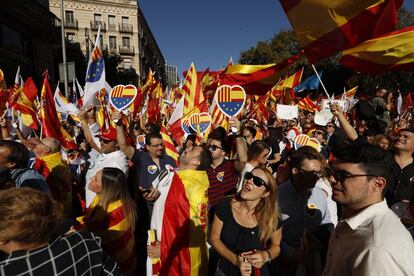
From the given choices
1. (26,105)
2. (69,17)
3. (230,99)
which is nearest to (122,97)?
(26,105)

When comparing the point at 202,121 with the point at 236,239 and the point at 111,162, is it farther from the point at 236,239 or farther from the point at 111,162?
the point at 236,239

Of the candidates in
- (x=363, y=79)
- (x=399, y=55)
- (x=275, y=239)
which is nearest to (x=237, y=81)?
(x=399, y=55)

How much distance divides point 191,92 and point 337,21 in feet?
11.9

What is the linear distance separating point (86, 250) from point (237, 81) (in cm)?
669

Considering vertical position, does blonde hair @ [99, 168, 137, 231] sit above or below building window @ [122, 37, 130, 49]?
below

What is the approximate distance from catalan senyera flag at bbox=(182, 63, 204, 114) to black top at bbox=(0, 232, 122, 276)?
493 centimetres

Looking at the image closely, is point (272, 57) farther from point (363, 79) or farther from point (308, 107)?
point (308, 107)

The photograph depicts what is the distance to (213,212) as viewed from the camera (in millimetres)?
2656

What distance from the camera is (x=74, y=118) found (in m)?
8.73

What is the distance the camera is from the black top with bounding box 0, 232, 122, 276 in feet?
4.61

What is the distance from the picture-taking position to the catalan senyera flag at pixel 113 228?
2.63 meters

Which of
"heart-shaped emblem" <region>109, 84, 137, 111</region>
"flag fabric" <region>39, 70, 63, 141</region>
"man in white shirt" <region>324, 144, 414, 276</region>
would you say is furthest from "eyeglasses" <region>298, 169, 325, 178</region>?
"heart-shaped emblem" <region>109, 84, 137, 111</region>

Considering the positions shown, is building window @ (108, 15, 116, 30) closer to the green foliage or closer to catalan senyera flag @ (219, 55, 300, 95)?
the green foliage

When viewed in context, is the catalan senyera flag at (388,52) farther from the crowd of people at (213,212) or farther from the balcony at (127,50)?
the balcony at (127,50)
